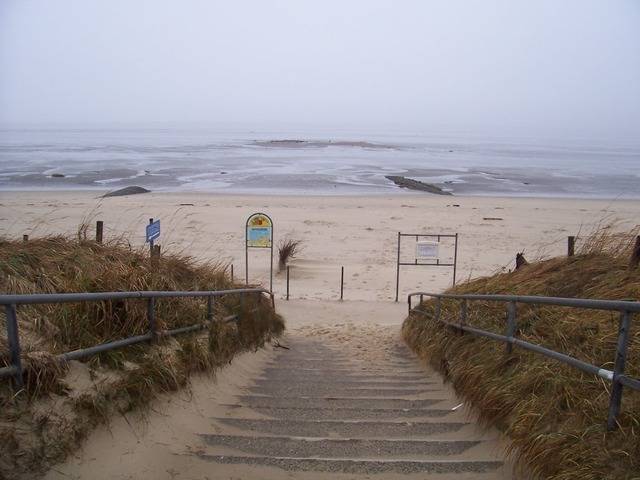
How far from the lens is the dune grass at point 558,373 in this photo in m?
3.01

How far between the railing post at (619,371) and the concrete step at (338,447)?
114 cm

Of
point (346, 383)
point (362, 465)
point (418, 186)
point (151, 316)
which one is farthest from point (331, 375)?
point (418, 186)

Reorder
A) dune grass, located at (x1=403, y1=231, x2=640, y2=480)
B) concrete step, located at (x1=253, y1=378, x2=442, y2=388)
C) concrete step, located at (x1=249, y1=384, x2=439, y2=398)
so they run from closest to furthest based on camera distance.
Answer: dune grass, located at (x1=403, y1=231, x2=640, y2=480), concrete step, located at (x1=249, y1=384, x2=439, y2=398), concrete step, located at (x1=253, y1=378, x2=442, y2=388)

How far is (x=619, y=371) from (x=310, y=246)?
61.2ft

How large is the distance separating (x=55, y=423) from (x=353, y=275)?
14.6m

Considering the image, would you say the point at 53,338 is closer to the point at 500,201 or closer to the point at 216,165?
the point at 500,201

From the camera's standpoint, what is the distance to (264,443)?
3.97m

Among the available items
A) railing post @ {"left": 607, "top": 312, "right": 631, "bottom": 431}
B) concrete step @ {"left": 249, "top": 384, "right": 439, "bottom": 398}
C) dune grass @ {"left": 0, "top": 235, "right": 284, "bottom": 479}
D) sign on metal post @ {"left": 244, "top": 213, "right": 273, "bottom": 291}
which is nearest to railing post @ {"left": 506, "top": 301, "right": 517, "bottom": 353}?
concrete step @ {"left": 249, "top": 384, "right": 439, "bottom": 398}

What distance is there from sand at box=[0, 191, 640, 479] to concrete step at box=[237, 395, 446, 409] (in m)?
0.30

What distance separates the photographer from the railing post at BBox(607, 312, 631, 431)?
304 cm

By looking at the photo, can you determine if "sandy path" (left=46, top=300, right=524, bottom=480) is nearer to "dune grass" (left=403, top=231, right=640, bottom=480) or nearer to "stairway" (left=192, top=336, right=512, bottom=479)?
"stairway" (left=192, top=336, right=512, bottom=479)

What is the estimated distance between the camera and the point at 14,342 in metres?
3.17

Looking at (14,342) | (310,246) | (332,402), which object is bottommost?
(310,246)

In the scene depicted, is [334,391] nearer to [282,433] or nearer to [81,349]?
[282,433]
